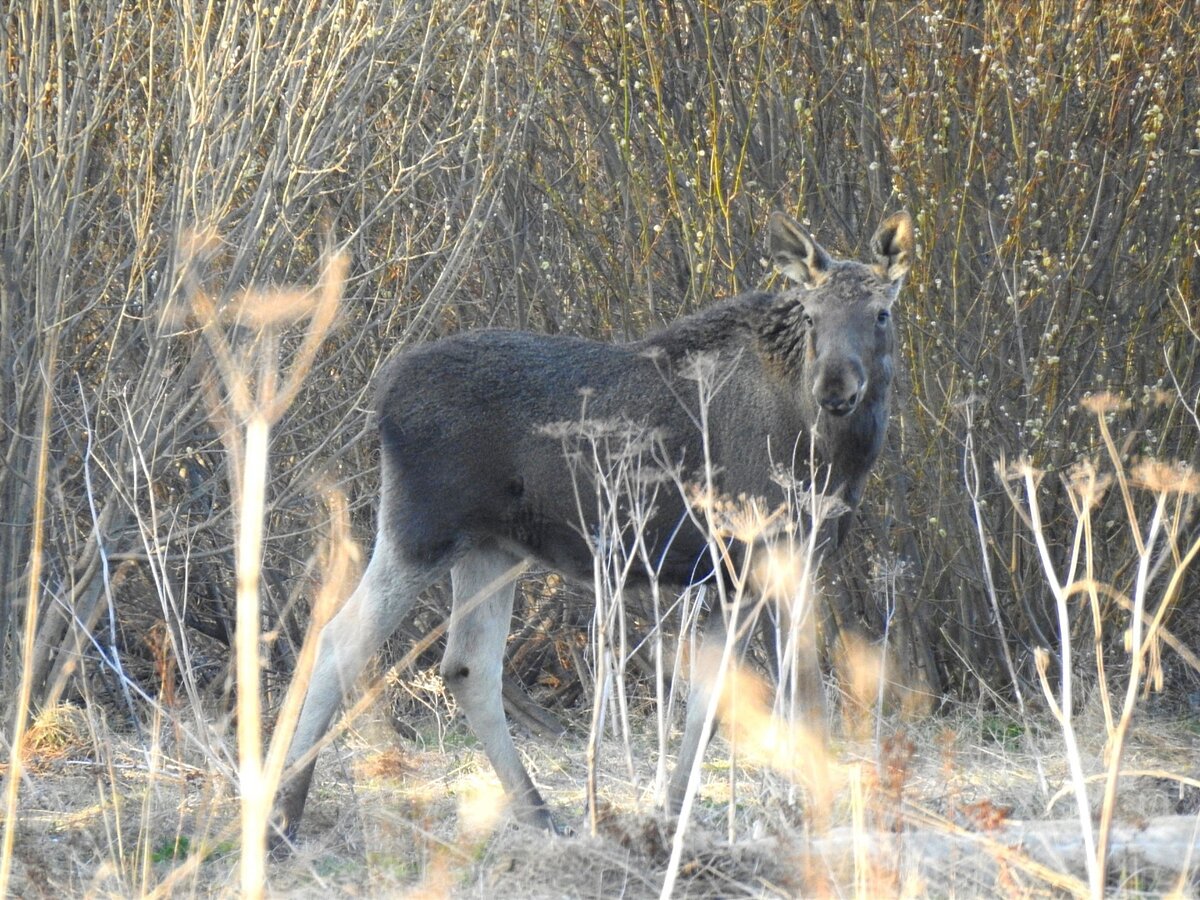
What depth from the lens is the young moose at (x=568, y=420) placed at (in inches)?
215

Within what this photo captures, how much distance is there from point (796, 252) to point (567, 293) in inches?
98.9

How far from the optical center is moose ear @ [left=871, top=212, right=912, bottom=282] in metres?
5.65

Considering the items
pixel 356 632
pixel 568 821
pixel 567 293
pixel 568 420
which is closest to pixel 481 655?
pixel 356 632

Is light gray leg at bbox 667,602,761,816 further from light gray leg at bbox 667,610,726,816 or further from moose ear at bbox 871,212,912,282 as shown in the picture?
moose ear at bbox 871,212,912,282

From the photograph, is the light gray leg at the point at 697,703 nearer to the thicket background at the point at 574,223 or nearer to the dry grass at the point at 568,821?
the dry grass at the point at 568,821

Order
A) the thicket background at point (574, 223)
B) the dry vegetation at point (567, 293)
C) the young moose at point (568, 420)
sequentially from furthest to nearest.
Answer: the thicket background at point (574, 223) < the dry vegetation at point (567, 293) < the young moose at point (568, 420)

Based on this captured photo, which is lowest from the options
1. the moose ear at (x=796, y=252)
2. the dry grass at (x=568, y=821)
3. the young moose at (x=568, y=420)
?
the dry grass at (x=568, y=821)

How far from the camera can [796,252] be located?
5742 mm

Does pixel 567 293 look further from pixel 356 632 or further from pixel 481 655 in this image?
pixel 356 632

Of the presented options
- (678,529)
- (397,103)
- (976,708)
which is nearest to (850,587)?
(976,708)

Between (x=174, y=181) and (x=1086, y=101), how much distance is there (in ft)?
14.0

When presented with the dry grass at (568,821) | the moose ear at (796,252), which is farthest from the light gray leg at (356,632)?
the moose ear at (796,252)

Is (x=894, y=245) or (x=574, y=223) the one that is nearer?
(x=894, y=245)

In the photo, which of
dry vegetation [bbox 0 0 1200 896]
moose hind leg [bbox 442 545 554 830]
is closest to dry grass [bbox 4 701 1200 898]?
dry vegetation [bbox 0 0 1200 896]
